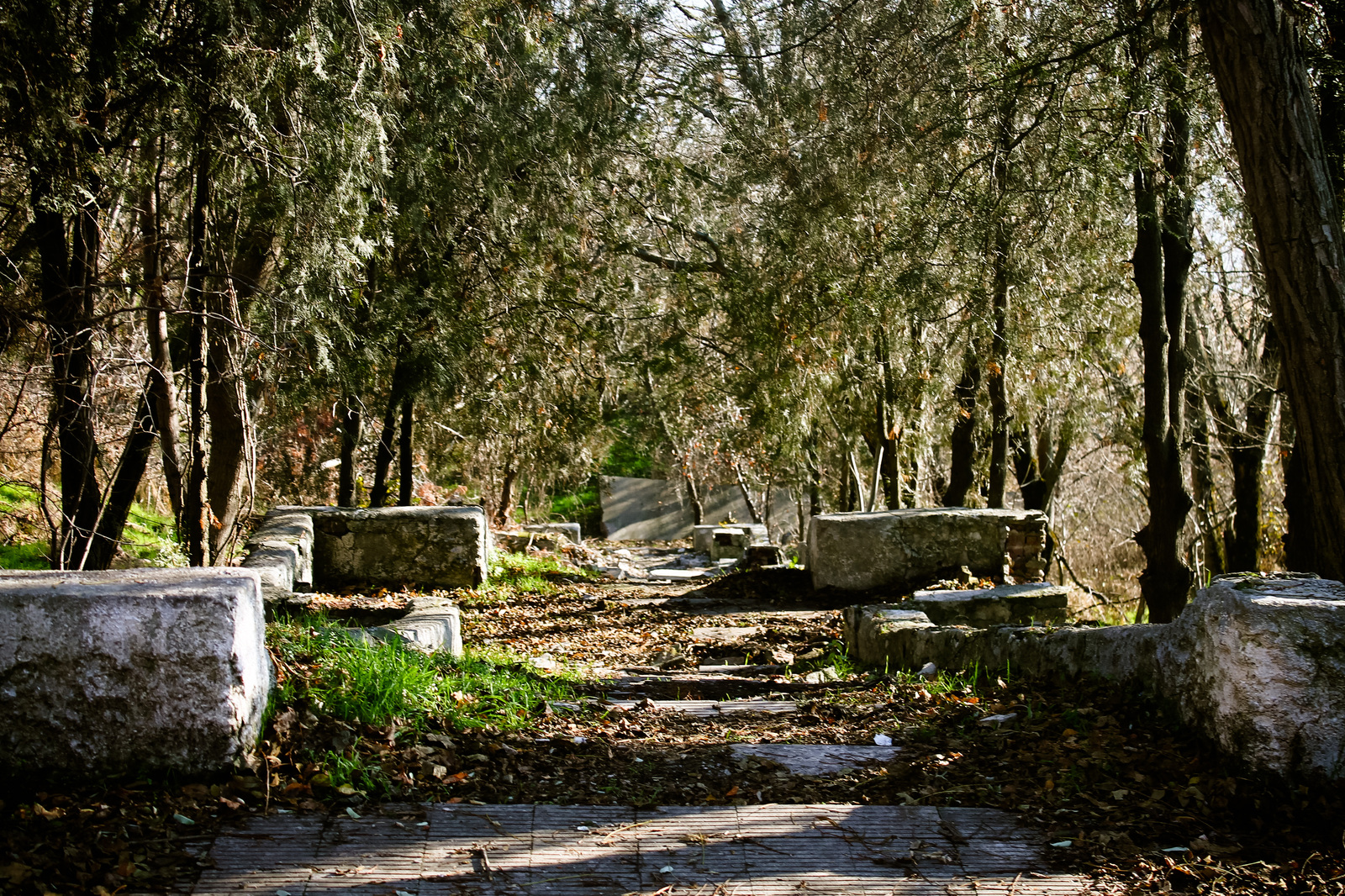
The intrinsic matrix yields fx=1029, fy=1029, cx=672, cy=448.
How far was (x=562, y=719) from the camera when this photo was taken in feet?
14.3

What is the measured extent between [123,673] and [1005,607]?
6035 millimetres

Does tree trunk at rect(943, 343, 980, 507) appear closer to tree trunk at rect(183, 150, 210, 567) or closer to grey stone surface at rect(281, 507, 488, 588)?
grey stone surface at rect(281, 507, 488, 588)

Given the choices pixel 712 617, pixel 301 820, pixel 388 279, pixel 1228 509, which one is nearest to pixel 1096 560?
pixel 1228 509

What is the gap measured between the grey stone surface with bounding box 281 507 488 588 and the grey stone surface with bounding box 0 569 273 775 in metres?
6.01

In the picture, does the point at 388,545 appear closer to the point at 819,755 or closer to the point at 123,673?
the point at 819,755

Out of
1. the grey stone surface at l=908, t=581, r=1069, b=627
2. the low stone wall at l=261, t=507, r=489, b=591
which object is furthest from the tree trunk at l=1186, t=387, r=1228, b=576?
the low stone wall at l=261, t=507, r=489, b=591

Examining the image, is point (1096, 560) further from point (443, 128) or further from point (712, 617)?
point (443, 128)

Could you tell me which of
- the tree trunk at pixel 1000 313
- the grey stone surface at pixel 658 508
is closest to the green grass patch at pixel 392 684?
the tree trunk at pixel 1000 313

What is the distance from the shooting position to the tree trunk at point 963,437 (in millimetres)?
12320

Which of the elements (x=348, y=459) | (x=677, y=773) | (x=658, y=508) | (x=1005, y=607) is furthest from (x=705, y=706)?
(x=658, y=508)

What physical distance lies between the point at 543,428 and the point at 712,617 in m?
4.26

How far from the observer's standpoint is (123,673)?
307 cm

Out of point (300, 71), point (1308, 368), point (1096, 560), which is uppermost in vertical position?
point (300, 71)

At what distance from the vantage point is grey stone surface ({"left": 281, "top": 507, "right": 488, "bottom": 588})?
912 centimetres
